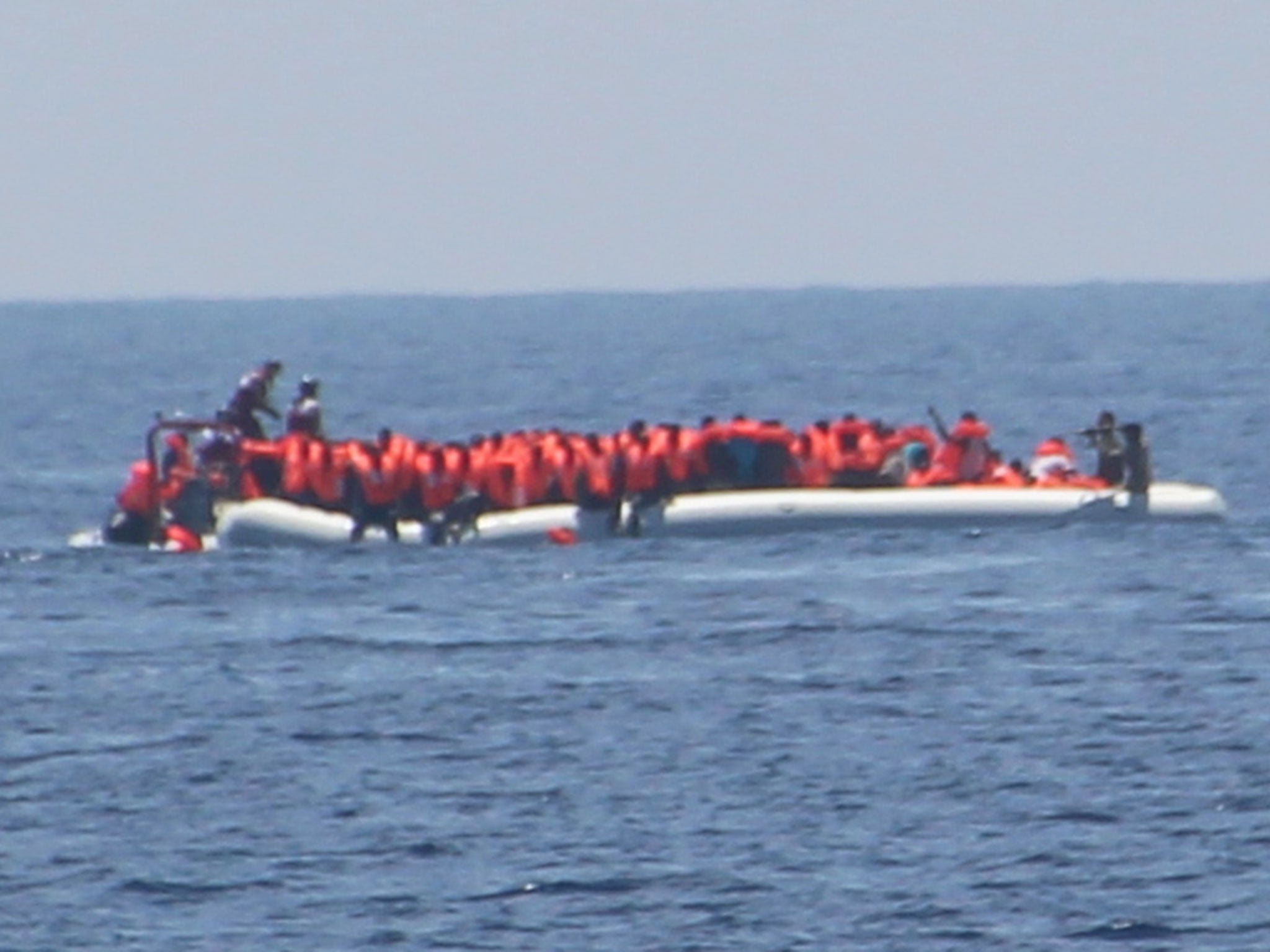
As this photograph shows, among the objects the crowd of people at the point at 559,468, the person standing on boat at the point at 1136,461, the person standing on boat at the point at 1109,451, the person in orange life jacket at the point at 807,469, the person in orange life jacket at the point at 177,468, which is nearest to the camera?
the person standing on boat at the point at 1136,461

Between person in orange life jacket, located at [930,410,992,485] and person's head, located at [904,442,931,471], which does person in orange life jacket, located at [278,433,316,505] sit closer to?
person's head, located at [904,442,931,471]

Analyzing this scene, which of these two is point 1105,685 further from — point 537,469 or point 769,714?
point 537,469

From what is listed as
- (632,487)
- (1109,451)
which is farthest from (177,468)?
(1109,451)

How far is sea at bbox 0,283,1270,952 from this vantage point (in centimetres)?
2138

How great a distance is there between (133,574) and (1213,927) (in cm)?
1986

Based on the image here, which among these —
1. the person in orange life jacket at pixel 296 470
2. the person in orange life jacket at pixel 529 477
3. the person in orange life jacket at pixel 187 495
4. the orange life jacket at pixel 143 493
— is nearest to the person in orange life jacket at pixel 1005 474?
the person in orange life jacket at pixel 529 477

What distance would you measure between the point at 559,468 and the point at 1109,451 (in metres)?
5.91

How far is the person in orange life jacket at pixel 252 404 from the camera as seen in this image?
40.7 m

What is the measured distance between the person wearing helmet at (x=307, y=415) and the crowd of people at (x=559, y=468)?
0.09 feet

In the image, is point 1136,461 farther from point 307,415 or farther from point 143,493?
point 143,493

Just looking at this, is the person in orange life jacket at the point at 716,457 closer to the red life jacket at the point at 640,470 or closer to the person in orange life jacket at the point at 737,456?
the person in orange life jacket at the point at 737,456

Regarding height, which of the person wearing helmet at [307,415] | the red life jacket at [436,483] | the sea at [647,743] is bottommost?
the sea at [647,743]

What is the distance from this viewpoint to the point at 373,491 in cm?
3906

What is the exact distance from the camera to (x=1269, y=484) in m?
50.8
